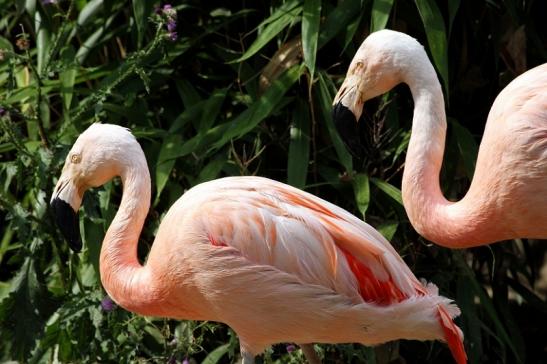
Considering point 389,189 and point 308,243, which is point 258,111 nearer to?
point 389,189

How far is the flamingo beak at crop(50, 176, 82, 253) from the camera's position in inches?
153

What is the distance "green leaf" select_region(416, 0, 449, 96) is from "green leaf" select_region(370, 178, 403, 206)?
45 centimetres

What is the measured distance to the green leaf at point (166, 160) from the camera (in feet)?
14.6

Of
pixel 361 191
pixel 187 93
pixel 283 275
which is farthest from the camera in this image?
pixel 187 93

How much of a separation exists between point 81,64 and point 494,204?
2291 millimetres

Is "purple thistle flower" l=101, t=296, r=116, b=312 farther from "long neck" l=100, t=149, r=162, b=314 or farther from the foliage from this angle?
"long neck" l=100, t=149, r=162, b=314

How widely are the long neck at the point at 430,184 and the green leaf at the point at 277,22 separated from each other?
2.76 ft

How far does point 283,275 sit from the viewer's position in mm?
3451

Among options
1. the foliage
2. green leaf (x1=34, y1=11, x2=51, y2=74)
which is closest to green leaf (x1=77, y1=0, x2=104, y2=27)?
the foliage

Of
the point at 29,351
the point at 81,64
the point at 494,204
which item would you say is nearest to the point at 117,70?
the point at 81,64

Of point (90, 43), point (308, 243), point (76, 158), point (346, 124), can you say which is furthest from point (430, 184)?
point (90, 43)

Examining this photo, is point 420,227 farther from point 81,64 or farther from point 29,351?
point 81,64

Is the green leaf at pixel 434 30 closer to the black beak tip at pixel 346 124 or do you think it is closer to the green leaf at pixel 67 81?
the black beak tip at pixel 346 124

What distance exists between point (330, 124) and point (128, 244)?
1.04 meters
